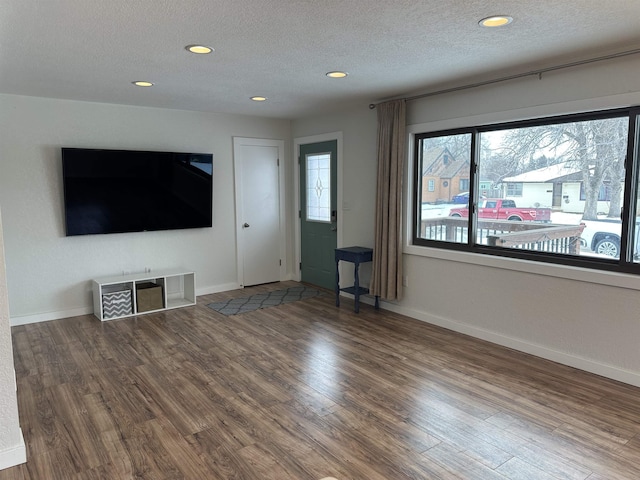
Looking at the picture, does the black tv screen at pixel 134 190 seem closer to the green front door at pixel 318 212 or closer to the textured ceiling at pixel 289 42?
the textured ceiling at pixel 289 42

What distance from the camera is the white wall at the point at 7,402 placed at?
223 cm

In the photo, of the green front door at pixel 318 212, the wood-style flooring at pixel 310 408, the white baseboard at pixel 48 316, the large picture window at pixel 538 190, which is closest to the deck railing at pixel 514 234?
the large picture window at pixel 538 190

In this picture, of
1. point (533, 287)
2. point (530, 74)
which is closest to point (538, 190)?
point (533, 287)

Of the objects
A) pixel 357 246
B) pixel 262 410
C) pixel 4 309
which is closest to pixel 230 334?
pixel 262 410

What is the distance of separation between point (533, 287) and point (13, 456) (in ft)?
12.4

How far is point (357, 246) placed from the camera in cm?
543

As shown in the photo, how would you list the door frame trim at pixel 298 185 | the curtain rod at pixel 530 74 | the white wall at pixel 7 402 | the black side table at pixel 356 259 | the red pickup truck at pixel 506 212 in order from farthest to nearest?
the door frame trim at pixel 298 185 < the black side table at pixel 356 259 < the red pickup truck at pixel 506 212 < the curtain rod at pixel 530 74 < the white wall at pixel 7 402

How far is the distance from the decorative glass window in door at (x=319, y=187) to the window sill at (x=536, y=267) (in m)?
1.59

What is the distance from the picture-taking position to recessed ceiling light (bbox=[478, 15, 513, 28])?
2.49 m

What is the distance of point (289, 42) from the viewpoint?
2.88m

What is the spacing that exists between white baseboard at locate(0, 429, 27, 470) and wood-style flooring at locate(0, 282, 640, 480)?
0.04m

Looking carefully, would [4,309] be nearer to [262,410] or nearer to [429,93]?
[262,410]

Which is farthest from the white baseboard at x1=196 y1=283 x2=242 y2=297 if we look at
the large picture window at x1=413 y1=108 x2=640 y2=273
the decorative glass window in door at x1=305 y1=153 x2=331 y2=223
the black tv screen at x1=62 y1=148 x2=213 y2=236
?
the large picture window at x1=413 y1=108 x2=640 y2=273

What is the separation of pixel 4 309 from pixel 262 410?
157 cm
